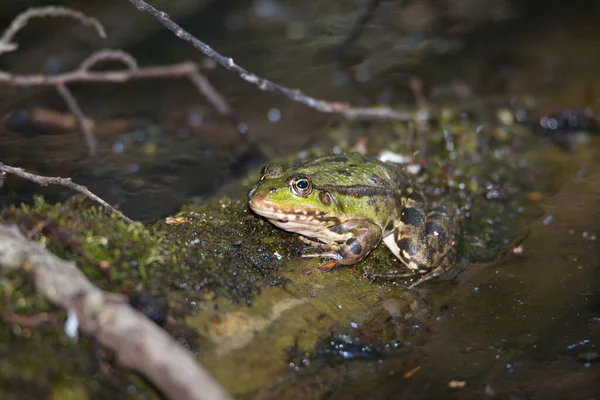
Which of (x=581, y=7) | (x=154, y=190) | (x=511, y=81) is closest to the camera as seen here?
(x=154, y=190)

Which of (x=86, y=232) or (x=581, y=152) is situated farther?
(x=581, y=152)

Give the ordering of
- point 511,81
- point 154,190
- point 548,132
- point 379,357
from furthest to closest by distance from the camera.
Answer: point 511,81 < point 548,132 < point 154,190 < point 379,357

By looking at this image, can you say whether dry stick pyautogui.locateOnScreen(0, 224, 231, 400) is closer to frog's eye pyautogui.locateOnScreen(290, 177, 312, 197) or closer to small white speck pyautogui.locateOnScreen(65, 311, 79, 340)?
small white speck pyautogui.locateOnScreen(65, 311, 79, 340)

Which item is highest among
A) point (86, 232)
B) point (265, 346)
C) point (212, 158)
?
point (86, 232)

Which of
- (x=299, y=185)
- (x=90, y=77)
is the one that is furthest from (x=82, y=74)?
(x=299, y=185)

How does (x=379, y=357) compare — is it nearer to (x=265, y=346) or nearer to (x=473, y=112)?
(x=265, y=346)

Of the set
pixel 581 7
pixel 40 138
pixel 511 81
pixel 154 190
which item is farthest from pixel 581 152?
pixel 40 138

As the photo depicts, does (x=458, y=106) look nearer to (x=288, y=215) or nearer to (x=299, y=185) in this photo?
(x=299, y=185)
